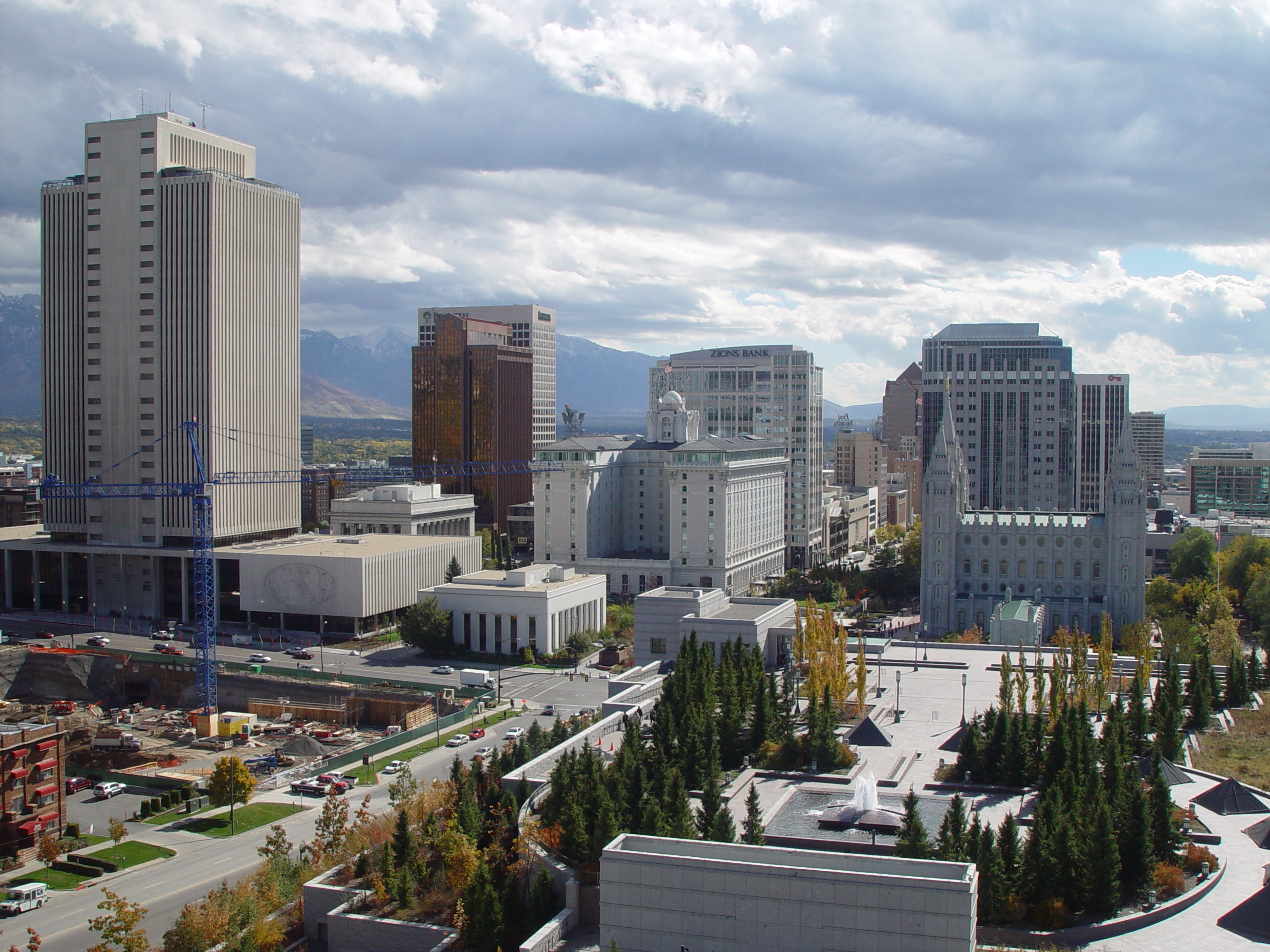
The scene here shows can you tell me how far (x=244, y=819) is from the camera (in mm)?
71875

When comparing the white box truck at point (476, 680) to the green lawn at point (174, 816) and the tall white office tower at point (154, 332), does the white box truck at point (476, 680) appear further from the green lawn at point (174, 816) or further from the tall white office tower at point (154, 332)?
the tall white office tower at point (154, 332)

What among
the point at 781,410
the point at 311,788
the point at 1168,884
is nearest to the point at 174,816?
the point at 311,788

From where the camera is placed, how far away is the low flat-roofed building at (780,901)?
38750 mm

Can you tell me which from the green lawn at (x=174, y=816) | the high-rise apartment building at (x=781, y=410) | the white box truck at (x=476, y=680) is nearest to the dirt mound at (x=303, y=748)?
the green lawn at (x=174, y=816)

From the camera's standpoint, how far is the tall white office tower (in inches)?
5285

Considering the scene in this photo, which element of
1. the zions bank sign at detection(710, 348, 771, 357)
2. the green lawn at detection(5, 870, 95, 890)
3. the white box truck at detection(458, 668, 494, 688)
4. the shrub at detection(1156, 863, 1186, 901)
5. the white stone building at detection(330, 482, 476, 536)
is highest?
the zions bank sign at detection(710, 348, 771, 357)

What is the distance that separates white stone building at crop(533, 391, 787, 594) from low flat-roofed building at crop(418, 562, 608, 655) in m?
28.0

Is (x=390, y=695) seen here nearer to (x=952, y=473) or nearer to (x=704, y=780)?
(x=704, y=780)

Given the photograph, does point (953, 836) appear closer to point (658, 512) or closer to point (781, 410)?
point (658, 512)

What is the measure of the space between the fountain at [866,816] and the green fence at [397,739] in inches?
1605

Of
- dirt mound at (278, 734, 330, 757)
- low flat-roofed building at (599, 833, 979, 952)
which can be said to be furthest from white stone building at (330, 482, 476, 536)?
low flat-roofed building at (599, 833, 979, 952)

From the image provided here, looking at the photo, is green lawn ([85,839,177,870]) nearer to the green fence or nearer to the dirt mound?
the green fence

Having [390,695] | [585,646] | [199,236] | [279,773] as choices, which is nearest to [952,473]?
[585,646]

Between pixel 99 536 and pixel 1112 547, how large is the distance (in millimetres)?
112707
